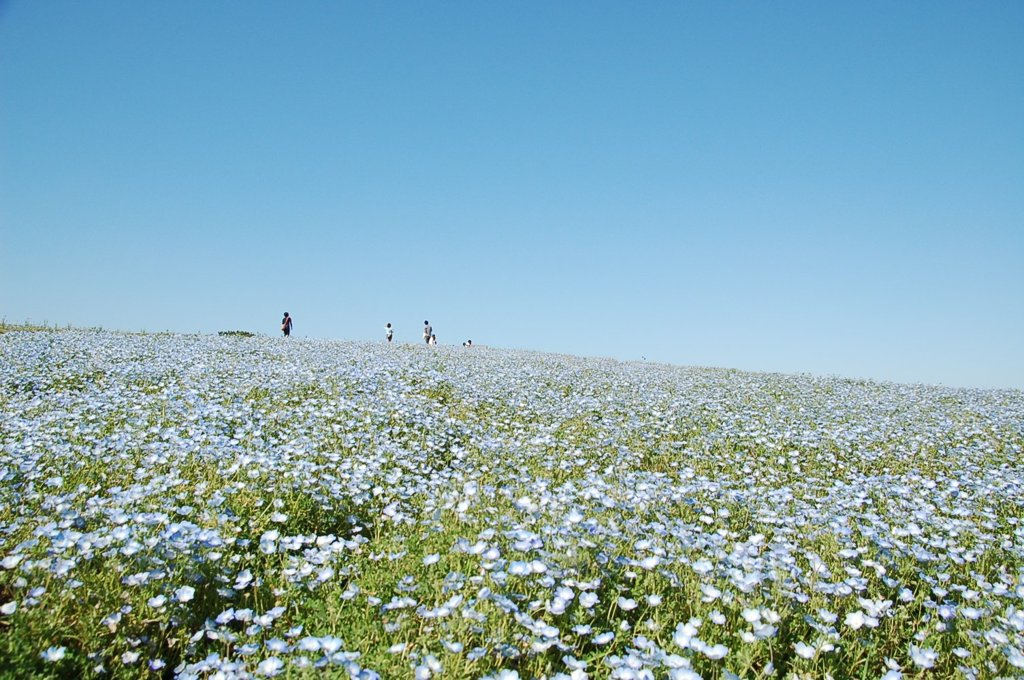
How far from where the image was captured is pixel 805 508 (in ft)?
18.4

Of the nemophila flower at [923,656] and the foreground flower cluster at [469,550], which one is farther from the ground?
the foreground flower cluster at [469,550]

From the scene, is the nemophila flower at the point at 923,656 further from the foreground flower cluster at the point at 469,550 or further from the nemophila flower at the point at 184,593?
the nemophila flower at the point at 184,593

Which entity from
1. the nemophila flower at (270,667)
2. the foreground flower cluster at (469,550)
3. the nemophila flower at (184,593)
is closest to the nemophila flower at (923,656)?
the foreground flower cluster at (469,550)

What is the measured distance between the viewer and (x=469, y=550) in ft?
13.1

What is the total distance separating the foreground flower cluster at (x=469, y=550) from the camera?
314 centimetres

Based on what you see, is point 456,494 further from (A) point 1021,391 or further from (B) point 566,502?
(A) point 1021,391

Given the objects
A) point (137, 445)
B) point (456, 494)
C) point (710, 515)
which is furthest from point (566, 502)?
point (137, 445)

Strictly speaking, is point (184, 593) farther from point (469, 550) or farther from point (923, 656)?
point (923, 656)

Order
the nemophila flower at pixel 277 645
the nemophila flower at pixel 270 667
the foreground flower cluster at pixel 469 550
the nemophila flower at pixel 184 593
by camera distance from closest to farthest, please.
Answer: the nemophila flower at pixel 270 667
the nemophila flower at pixel 277 645
the foreground flower cluster at pixel 469 550
the nemophila flower at pixel 184 593

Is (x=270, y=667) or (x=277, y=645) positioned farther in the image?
(x=277, y=645)

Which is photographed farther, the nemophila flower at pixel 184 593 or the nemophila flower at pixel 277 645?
the nemophila flower at pixel 184 593

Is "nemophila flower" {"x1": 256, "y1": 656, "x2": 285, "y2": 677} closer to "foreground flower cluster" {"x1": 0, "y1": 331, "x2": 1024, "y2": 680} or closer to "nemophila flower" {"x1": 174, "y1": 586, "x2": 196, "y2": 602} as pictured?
"foreground flower cluster" {"x1": 0, "y1": 331, "x2": 1024, "y2": 680}

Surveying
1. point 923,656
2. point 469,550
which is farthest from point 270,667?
point 923,656

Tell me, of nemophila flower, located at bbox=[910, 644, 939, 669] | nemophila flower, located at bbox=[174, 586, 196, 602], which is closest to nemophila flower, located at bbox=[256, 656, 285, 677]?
nemophila flower, located at bbox=[174, 586, 196, 602]
